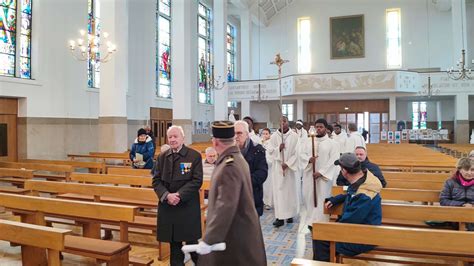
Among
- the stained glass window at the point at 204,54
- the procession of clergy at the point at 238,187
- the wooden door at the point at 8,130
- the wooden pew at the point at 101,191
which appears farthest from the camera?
the stained glass window at the point at 204,54

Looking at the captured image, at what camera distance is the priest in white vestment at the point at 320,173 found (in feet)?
19.0

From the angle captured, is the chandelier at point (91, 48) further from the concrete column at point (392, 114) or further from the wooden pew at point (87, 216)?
the concrete column at point (392, 114)

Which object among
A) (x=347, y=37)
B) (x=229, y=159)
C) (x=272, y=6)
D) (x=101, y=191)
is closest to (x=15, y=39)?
(x=101, y=191)

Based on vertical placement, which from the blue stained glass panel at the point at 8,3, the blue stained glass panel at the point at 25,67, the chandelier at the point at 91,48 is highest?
the blue stained glass panel at the point at 8,3

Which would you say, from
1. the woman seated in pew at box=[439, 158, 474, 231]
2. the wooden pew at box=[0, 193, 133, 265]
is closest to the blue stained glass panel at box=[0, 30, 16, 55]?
the wooden pew at box=[0, 193, 133, 265]

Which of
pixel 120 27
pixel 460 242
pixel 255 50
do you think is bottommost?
pixel 460 242

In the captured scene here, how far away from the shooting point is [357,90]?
1997 centimetres

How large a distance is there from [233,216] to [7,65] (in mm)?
12227

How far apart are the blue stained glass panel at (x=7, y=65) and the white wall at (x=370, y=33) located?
17.8 m

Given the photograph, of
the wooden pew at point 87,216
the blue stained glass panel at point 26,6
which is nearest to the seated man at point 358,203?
the wooden pew at point 87,216

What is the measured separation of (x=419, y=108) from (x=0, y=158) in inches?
893

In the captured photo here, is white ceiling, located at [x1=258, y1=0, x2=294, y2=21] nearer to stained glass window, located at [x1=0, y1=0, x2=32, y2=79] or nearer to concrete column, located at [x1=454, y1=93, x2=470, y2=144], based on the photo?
concrete column, located at [x1=454, y1=93, x2=470, y2=144]

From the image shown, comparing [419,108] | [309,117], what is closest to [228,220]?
[309,117]

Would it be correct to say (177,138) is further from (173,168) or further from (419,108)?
(419,108)
